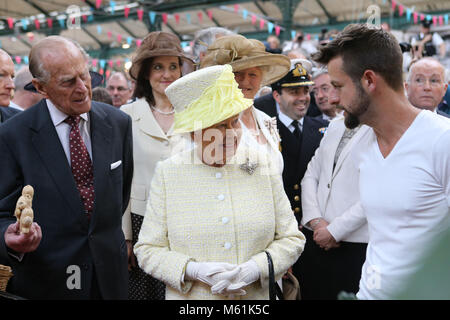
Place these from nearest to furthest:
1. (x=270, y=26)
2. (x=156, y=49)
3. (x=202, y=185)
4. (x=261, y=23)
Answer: (x=202, y=185) < (x=156, y=49) < (x=270, y=26) < (x=261, y=23)

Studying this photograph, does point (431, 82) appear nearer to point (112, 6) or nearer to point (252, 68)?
point (252, 68)

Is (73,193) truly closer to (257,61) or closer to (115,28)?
(257,61)

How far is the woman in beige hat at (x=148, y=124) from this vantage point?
321 centimetres

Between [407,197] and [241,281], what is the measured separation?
77cm

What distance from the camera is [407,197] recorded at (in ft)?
6.40

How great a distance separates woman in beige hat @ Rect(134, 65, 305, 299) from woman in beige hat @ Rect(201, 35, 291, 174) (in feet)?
2.67

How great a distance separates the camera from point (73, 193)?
2344 millimetres

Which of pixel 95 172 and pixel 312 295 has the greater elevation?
pixel 95 172

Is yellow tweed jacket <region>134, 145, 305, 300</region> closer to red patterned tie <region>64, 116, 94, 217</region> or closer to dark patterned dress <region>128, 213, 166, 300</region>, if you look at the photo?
red patterned tie <region>64, 116, 94, 217</region>

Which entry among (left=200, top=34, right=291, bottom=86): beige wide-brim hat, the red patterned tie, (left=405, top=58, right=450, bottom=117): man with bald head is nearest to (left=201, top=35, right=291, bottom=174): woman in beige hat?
(left=200, top=34, right=291, bottom=86): beige wide-brim hat

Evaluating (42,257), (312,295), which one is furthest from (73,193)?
(312,295)

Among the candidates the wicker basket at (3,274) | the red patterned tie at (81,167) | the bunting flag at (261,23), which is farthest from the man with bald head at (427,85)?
the bunting flag at (261,23)

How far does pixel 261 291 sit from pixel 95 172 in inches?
39.7

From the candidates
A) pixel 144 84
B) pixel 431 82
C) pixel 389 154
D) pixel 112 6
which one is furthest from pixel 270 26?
pixel 389 154
